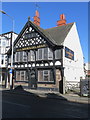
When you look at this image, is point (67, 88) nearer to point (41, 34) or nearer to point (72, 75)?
point (72, 75)

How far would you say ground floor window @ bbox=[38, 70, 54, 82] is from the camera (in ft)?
A: 59.9

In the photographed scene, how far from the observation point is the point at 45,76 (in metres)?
18.8

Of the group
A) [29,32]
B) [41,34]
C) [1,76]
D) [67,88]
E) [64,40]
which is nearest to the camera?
[67,88]

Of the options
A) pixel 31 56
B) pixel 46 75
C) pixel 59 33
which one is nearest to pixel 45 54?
pixel 31 56

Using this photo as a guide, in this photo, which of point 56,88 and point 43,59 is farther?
point 43,59

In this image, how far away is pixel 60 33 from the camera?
20.5 meters

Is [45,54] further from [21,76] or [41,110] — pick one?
[41,110]

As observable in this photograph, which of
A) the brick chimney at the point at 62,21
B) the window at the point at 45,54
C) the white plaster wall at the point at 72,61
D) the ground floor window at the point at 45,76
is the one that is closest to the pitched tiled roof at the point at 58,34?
the white plaster wall at the point at 72,61

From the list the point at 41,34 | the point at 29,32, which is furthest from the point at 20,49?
the point at 41,34

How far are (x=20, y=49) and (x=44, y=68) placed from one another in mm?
5602

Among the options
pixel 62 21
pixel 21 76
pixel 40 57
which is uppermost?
pixel 62 21

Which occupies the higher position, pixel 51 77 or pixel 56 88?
pixel 51 77

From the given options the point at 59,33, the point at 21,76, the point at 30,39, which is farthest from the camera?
the point at 21,76

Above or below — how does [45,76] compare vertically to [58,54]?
below
